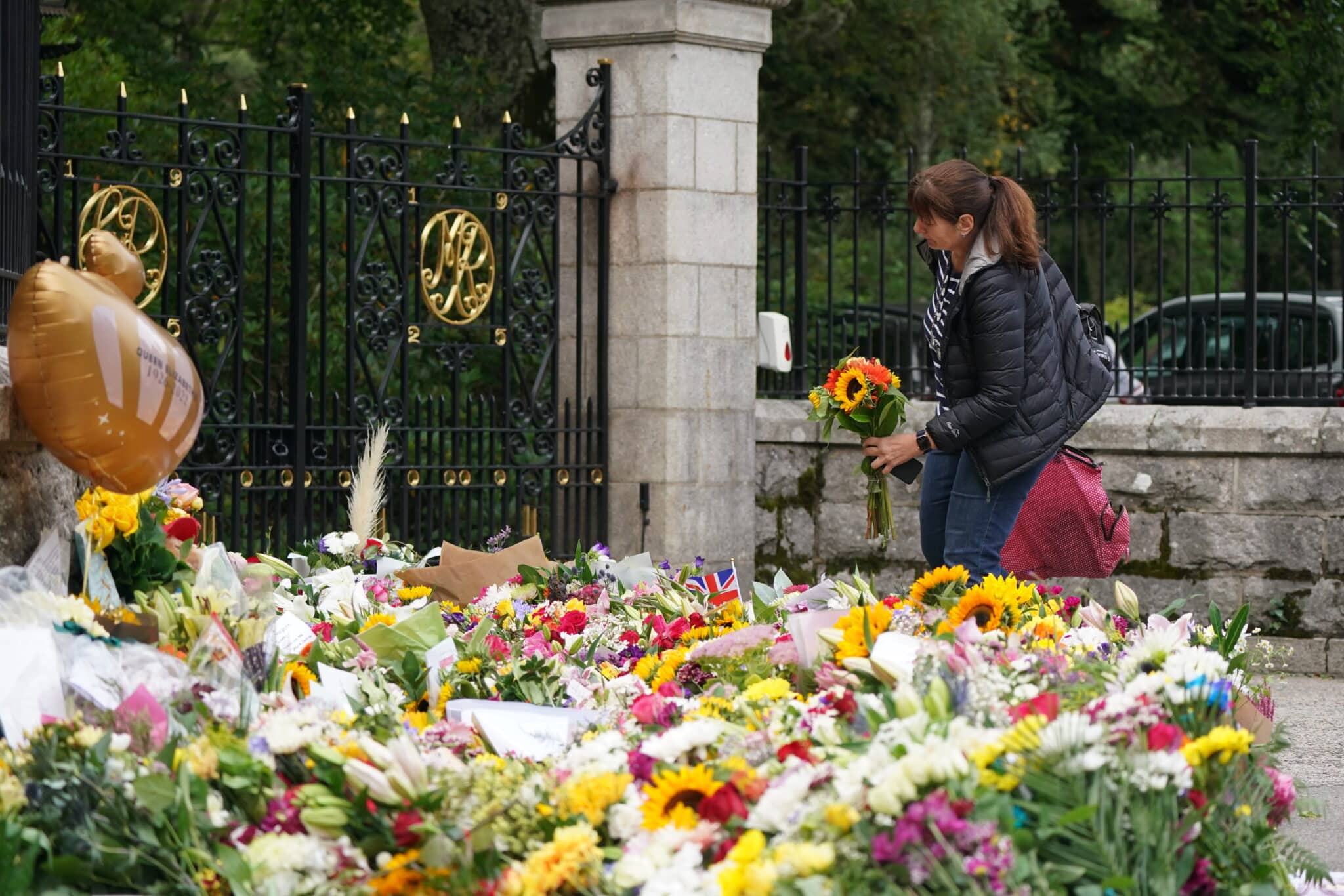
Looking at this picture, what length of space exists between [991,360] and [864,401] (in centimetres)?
35

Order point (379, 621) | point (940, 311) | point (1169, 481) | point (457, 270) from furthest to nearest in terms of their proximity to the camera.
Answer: point (1169, 481) → point (457, 270) → point (940, 311) → point (379, 621)

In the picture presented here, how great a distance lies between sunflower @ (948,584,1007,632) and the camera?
10.6 feet

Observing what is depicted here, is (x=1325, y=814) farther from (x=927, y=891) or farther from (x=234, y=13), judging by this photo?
(x=234, y=13)

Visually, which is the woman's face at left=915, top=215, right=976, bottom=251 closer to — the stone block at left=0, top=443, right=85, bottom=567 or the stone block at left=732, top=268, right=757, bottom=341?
the stone block at left=0, top=443, right=85, bottom=567

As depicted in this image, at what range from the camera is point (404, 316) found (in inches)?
271

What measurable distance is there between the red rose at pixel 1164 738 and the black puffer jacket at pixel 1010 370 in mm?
2244

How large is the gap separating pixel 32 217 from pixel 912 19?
13128mm

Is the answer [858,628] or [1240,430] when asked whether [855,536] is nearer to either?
[1240,430]

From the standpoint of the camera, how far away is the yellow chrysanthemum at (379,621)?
11.9 ft

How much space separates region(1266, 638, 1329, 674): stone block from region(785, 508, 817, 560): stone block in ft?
6.59

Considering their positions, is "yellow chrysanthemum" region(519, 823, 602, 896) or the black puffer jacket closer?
"yellow chrysanthemum" region(519, 823, 602, 896)

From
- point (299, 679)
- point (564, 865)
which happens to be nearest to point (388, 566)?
point (299, 679)

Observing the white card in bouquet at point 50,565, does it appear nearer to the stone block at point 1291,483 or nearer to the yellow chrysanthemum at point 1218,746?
the yellow chrysanthemum at point 1218,746

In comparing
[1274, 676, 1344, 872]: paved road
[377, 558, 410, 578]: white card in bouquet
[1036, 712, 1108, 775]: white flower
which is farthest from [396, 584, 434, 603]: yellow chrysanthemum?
[1036, 712, 1108, 775]: white flower
